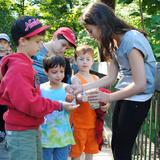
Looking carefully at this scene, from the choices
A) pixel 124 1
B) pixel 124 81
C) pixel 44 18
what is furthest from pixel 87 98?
pixel 44 18

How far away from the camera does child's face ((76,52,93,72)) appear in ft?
15.8

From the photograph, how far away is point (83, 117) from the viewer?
4750 millimetres

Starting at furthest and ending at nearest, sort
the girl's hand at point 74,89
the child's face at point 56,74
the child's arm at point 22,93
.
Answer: the child's face at point 56,74
the girl's hand at point 74,89
the child's arm at point 22,93

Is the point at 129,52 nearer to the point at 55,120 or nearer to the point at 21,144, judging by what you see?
the point at 21,144

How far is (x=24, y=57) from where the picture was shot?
326 cm

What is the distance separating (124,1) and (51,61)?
7.79 feet

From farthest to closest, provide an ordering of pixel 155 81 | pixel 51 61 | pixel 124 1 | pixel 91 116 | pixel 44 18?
pixel 44 18
pixel 124 1
pixel 91 116
pixel 51 61
pixel 155 81

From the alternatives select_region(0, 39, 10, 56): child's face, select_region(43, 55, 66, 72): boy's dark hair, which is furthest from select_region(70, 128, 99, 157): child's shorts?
select_region(0, 39, 10, 56): child's face

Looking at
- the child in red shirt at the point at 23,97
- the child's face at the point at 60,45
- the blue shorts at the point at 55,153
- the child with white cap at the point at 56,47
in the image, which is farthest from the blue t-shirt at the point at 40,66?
the child in red shirt at the point at 23,97

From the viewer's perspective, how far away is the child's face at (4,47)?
518 cm

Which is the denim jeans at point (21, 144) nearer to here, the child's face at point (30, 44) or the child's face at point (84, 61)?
the child's face at point (30, 44)

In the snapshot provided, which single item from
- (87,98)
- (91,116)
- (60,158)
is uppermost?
(87,98)

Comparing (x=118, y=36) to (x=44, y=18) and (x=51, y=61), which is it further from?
(x=44, y=18)

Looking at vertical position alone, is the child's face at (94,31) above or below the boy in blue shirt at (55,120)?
above
